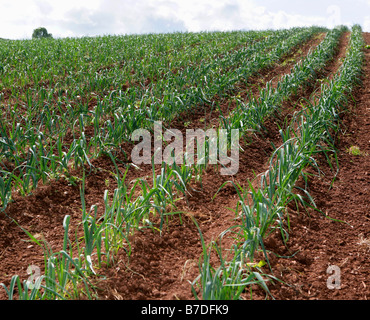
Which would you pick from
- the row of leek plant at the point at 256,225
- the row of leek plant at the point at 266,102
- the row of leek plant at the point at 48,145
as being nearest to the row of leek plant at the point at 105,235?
the row of leek plant at the point at 256,225

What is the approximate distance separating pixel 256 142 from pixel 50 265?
3.46 meters

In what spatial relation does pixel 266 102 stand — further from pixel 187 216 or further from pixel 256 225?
pixel 256 225

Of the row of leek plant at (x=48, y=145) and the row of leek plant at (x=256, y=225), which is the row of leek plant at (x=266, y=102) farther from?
the row of leek plant at (x=48, y=145)

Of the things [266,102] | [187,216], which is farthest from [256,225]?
[266,102]

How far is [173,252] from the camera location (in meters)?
2.78

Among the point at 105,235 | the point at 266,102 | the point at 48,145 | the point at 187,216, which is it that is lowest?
the point at 105,235

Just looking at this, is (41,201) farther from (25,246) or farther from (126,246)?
(126,246)

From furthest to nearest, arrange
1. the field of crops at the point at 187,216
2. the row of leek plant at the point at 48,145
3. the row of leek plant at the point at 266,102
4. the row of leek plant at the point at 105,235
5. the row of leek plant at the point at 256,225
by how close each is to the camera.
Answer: the row of leek plant at the point at 266,102 → the row of leek plant at the point at 48,145 → the field of crops at the point at 187,216 → the row of leek plant at the point at 105,235 → the row of leek plant at the point at 256,225

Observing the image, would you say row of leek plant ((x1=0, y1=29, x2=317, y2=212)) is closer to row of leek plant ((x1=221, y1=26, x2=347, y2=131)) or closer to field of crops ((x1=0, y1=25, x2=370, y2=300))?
field of crops ((x1=0, y1=25, x2=370, y2=300))

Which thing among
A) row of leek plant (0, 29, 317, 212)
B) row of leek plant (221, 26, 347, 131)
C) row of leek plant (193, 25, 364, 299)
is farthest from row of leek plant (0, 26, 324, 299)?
row of leek plant (221, 26, 347, 131)

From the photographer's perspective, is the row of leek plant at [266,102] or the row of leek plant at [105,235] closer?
the row of leek plant at [105,235]

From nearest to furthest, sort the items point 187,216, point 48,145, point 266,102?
point 187,216 → point 48,145 → point 266,102

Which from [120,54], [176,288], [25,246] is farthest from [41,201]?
[120,54]

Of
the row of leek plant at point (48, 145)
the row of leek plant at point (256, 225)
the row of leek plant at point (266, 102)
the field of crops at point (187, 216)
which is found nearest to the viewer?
the row of leek plant at point (256, 225)
